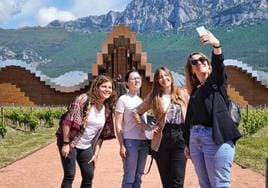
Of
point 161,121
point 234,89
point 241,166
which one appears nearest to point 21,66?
point 234,89

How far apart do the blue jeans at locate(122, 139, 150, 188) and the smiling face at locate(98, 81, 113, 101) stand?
569mm

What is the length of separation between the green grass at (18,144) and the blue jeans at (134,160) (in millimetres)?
5623

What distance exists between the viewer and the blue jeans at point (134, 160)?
6270mm

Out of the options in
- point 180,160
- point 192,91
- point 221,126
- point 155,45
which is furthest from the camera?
point 155,45

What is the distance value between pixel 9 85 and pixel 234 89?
1141cm

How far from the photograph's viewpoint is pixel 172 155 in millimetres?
6020

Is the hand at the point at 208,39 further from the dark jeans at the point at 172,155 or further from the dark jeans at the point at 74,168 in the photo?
the dark jeans at the point at 74,168

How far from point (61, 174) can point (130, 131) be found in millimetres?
4226

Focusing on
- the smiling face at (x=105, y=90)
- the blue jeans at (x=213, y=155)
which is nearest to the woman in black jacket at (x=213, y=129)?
the blue jeans at (x=213, y=155)

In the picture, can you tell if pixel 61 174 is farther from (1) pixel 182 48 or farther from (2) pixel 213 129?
Answer: (1) pixel 182 48

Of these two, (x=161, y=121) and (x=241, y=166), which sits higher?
(x=161, y=121)

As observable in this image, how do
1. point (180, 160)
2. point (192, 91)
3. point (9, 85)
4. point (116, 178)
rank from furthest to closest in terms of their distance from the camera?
point (9, 85) < point (116, 178) < point (180, 160) < point (192, 91)

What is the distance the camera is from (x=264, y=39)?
85500 mm

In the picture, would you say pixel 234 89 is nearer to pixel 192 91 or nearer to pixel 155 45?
pixel 192 91
